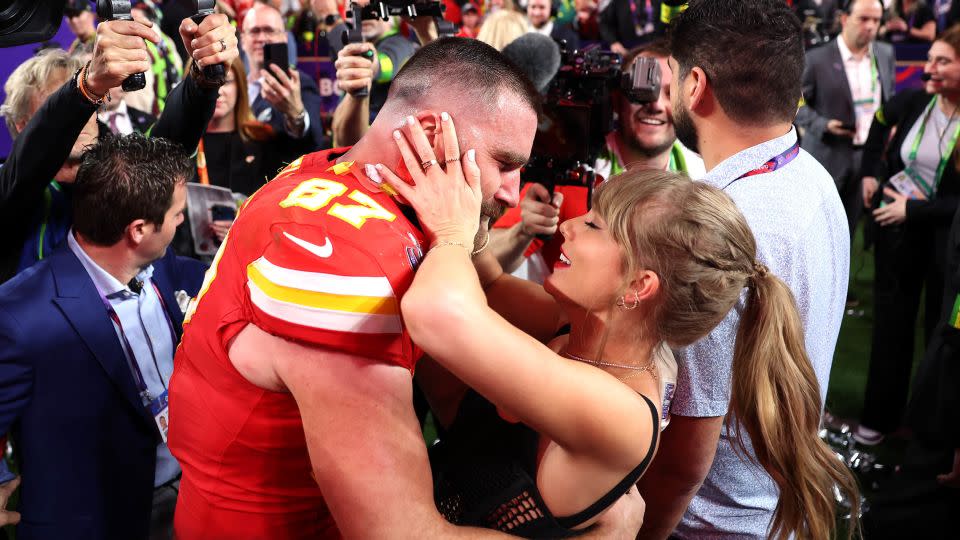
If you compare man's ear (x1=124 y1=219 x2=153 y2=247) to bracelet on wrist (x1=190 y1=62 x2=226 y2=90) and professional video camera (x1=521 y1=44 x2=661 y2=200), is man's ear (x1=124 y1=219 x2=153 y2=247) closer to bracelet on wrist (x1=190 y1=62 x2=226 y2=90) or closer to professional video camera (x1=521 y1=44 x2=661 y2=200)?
bracelet on wrist (x1=190 y1=62 x2=226 y2=90)

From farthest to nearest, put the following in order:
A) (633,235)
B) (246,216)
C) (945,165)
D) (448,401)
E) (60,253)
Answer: (945,165) < (60,253) < (448,401) < (633,235) < (246,216)

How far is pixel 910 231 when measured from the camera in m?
4.55

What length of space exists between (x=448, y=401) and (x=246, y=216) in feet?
2.22

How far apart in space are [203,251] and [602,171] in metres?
1.71

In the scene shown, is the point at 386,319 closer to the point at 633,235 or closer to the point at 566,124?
the point at 633,235

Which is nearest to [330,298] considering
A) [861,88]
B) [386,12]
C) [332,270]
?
[332,270]

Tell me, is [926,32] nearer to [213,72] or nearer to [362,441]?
[213,72]

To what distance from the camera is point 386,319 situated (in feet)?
4.83

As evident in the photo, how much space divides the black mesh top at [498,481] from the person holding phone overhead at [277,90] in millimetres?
2562

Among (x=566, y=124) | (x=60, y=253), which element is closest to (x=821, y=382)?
(x=566, y=124)

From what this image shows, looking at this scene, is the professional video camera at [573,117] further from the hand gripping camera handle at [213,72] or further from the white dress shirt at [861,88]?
the white dress shirt at [861,88]

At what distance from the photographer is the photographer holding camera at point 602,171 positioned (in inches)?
114

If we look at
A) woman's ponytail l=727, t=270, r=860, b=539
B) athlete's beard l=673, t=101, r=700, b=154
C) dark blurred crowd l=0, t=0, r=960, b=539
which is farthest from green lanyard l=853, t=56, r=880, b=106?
woman's ponytail l=727, t=270, r=860, b=539

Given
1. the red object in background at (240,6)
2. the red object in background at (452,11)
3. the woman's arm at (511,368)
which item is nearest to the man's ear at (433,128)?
the woman's arm at (511,368)
